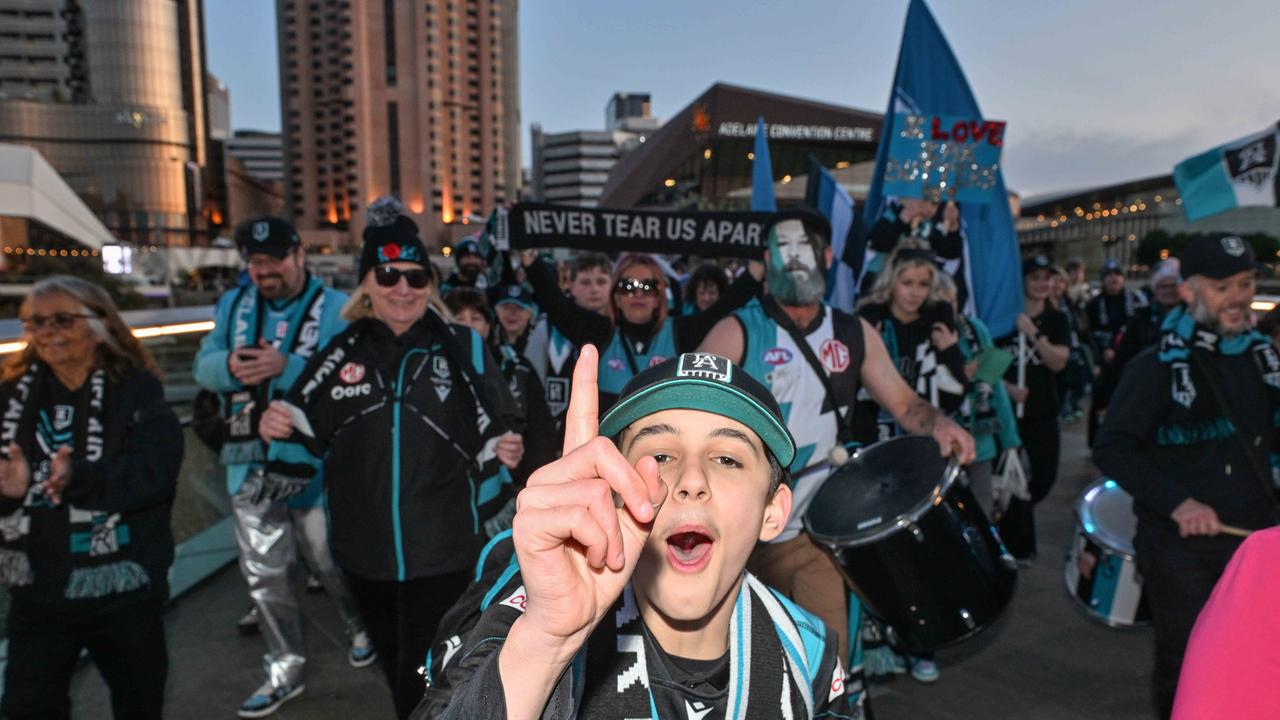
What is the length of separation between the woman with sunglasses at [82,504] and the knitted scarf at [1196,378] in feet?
12.4

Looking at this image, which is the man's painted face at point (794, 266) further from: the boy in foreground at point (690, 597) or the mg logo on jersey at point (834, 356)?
the boy in foreground at point (690, 597)

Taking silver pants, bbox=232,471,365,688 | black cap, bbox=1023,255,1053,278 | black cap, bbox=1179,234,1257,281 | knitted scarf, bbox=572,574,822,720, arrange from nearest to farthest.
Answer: knitted scarf, bbox=572,574,822,720 → black cap, bbox=1179,234,1257,281 → silver pants, bbox=232,471,365,688 → black cap, bbox=1023,255,1053,278

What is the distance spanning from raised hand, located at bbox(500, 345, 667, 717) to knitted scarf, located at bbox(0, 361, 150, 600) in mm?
2364

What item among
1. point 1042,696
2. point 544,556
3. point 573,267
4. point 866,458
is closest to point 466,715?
point 544,556

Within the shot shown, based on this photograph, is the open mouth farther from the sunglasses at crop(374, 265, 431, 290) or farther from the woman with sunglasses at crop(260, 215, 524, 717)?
the sunglasses at crop(374, 265, 431, 290)

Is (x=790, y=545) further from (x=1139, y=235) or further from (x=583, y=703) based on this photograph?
(x=1139, y=235)

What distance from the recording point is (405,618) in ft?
9.80

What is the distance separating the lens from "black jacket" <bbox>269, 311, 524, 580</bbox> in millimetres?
2932

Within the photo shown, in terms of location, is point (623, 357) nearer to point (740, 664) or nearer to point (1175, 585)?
point (1175, 585)

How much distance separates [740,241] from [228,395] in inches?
108

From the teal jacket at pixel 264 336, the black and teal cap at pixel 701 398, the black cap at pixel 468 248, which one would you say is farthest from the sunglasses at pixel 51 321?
the black cap at pixel 468 248

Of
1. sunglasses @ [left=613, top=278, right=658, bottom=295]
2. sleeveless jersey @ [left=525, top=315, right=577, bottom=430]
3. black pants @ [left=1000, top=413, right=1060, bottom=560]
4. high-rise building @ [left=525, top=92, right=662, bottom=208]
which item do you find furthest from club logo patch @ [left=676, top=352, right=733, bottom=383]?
high-rise building @ [left=525, top=92, right=662, bottom=208]

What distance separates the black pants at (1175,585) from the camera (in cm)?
295

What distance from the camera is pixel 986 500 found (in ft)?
16.1
